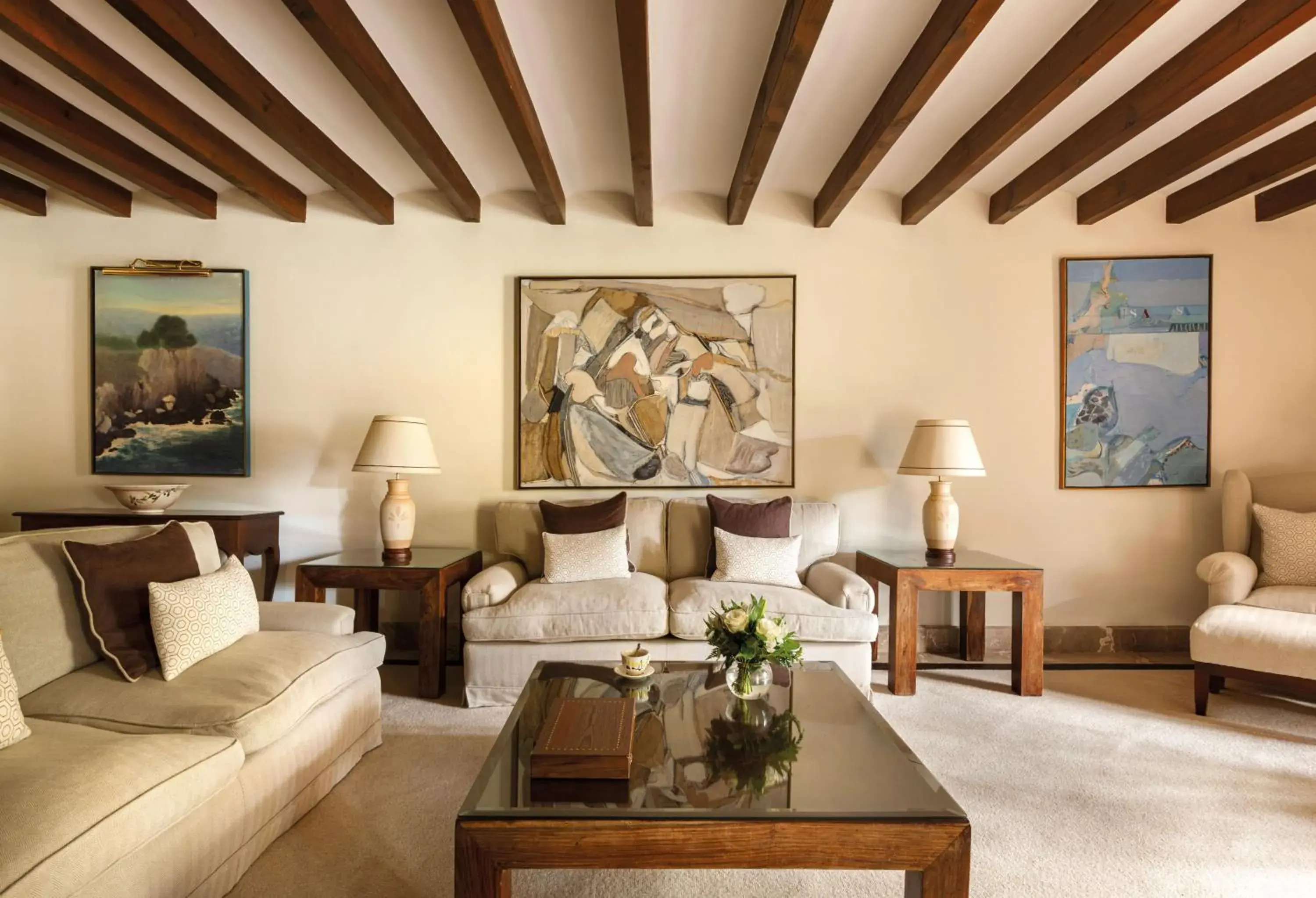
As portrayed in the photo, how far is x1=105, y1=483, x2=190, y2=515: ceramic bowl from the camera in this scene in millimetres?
3803

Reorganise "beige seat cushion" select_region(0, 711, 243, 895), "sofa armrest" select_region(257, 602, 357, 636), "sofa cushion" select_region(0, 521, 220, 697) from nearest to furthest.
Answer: "beige seat cushion" select_region(0, 711, 243, 895) < "sofa cushion" select_region(0, 521, 220, 697) < "sofa armrest" select_region(257, 602, 357, 636)

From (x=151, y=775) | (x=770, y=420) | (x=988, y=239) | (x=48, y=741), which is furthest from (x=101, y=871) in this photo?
(x=988, y=239)

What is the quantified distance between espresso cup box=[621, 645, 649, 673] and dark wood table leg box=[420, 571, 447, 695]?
4.40 feet

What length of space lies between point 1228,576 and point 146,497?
5.39 m

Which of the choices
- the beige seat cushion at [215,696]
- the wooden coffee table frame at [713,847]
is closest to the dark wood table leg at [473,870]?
the wooden coffee table frame at [713,847]

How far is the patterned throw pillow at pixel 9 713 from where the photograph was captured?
5.53 ft

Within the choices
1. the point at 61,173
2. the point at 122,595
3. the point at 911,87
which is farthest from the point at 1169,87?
the point at 61,173

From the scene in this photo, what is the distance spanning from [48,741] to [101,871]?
1.49 feet

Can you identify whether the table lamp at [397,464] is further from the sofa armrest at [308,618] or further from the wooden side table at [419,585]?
the sofa armrest at [308,618]

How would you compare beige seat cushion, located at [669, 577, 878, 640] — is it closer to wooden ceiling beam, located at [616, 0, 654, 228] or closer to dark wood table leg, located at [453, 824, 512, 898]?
dark wood table leg, located at [453, 824, 512, 898]

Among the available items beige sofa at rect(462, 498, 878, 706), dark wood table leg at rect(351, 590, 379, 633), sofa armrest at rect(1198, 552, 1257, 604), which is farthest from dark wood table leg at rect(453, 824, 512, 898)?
sofa armrest at rect(1198, 552, 1257, 604)

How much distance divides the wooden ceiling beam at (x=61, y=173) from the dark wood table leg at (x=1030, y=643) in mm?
5141

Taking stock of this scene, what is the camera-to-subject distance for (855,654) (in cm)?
332

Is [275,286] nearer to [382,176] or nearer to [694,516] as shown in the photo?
[382,176]
